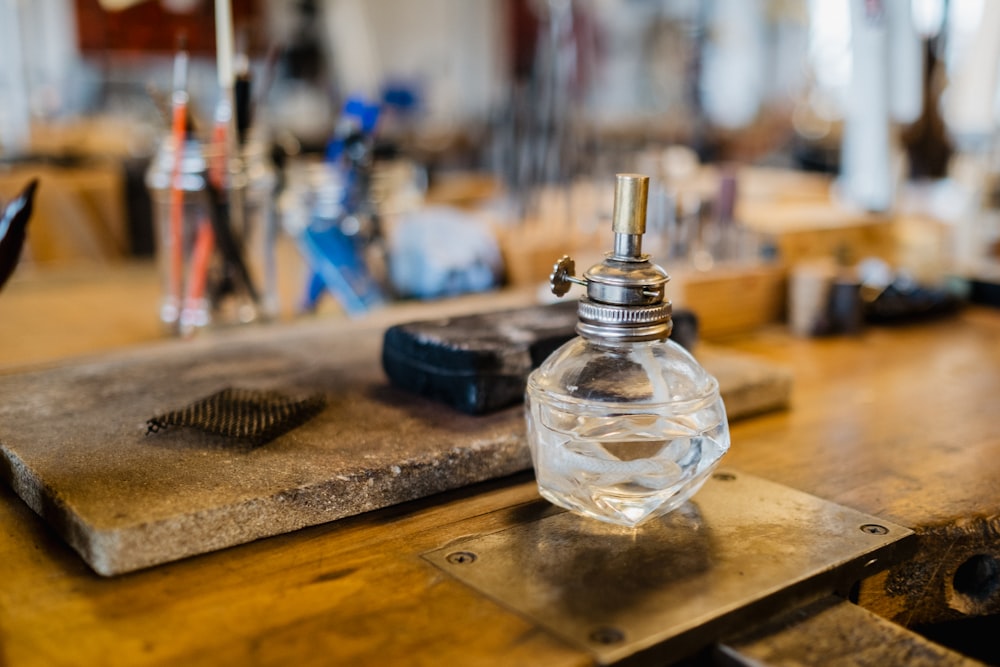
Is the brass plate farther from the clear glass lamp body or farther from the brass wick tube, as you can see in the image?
the brass wick tube

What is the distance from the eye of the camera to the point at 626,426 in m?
0.69

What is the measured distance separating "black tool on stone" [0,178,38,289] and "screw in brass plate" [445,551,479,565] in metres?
→ 0.46

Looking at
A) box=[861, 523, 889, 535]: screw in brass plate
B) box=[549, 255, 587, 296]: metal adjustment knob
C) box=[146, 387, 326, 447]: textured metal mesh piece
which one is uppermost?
box=[549, 255, 587, 296]: metal adjustment knob

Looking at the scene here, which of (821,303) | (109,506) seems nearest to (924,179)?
(821,303)

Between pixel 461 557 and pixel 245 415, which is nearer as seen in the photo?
pixel 461 557

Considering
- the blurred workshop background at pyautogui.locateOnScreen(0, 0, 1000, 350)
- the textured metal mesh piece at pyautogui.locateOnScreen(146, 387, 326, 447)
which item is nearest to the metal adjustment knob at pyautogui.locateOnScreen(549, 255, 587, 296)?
the textured metal mesh piece at pyautogui.locateOnScreen(146, 387, 326, 447)

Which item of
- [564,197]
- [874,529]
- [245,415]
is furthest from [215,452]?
[564,197]

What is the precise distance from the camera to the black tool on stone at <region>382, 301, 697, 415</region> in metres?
0.86

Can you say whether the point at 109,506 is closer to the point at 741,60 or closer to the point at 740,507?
the point at 740,507

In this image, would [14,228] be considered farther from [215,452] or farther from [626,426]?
[626,426]

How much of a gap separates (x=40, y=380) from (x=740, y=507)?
67 centimetres

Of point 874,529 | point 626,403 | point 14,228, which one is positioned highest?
point 14,228

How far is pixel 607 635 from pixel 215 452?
358mm

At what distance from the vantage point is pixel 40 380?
3.15ft
